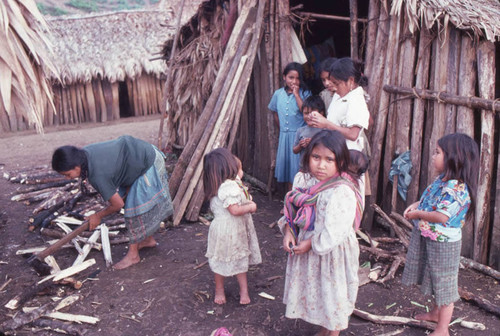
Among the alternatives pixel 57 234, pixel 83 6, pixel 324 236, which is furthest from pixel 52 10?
pixel 324 236

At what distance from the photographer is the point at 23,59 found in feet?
10.8

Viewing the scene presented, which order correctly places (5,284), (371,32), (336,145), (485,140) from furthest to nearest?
(371,32) → (5,284) → (485,140) → (336,145)

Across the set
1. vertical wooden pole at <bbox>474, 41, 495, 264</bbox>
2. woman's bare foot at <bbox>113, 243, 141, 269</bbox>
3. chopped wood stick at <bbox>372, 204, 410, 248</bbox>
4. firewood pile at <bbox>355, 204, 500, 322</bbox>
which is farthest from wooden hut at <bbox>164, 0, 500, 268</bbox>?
woman's bare foot at <bbox>113, 243, 141, 269</bbox>

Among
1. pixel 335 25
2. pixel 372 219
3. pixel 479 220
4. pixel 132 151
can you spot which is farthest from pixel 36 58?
pixel 335 25

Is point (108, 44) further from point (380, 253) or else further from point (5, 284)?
point (380, 253)

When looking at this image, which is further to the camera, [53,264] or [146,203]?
[53,264]

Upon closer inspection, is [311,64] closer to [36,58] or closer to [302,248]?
[36,58]

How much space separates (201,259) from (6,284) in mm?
1829

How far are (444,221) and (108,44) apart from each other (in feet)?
42.2

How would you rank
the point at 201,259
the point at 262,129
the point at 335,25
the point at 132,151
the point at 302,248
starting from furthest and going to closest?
the point at 335,25
the point at 262,129
the point at 201,259
the point at 132,151
the point at 302,248

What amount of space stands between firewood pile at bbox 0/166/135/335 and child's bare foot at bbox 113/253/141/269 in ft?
0.42

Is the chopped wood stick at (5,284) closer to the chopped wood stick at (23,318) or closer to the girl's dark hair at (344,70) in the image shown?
the chopped wood stick at (23,318)

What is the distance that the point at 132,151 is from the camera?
380cm

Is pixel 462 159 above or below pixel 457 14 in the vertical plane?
below
